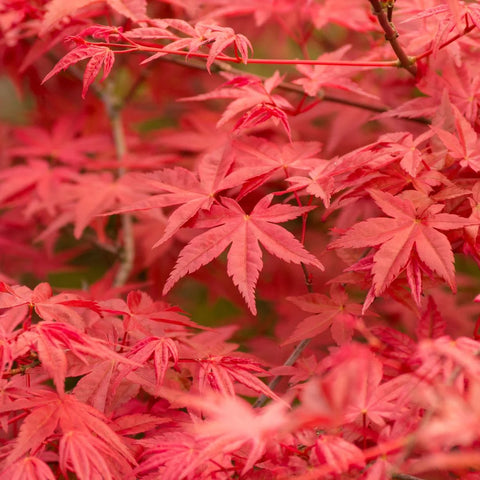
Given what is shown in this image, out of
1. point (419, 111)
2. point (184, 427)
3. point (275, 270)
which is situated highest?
point (419, 111)

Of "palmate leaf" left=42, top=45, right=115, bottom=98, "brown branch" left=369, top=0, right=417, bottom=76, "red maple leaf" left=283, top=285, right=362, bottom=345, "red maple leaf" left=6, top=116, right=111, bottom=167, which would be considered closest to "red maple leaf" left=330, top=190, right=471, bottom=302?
"red maple leaf" left=283, top=285, right=362, bottom=345

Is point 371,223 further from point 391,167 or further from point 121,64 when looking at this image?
point 121,64

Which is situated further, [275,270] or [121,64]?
[121,64]

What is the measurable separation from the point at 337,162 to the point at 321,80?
287mm

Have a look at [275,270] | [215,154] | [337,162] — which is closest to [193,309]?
[275,270]

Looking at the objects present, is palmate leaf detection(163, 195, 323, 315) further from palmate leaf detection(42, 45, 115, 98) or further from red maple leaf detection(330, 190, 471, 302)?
palmate leaf detection(42, 45, 115, 98)

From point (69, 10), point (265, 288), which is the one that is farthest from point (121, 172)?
point (69, 10)

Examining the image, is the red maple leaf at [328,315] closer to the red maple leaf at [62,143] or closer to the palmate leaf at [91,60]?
the palmate leaf at [91,60]

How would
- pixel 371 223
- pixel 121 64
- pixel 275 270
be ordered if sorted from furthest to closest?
pixel 121 64 < pixel 275 270 < pixel 371 223

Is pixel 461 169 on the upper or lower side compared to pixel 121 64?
lower

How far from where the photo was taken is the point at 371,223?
3.00ft

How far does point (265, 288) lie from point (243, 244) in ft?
2.56

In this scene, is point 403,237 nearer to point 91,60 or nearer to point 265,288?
point 91,60

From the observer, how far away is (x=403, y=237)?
903mm
